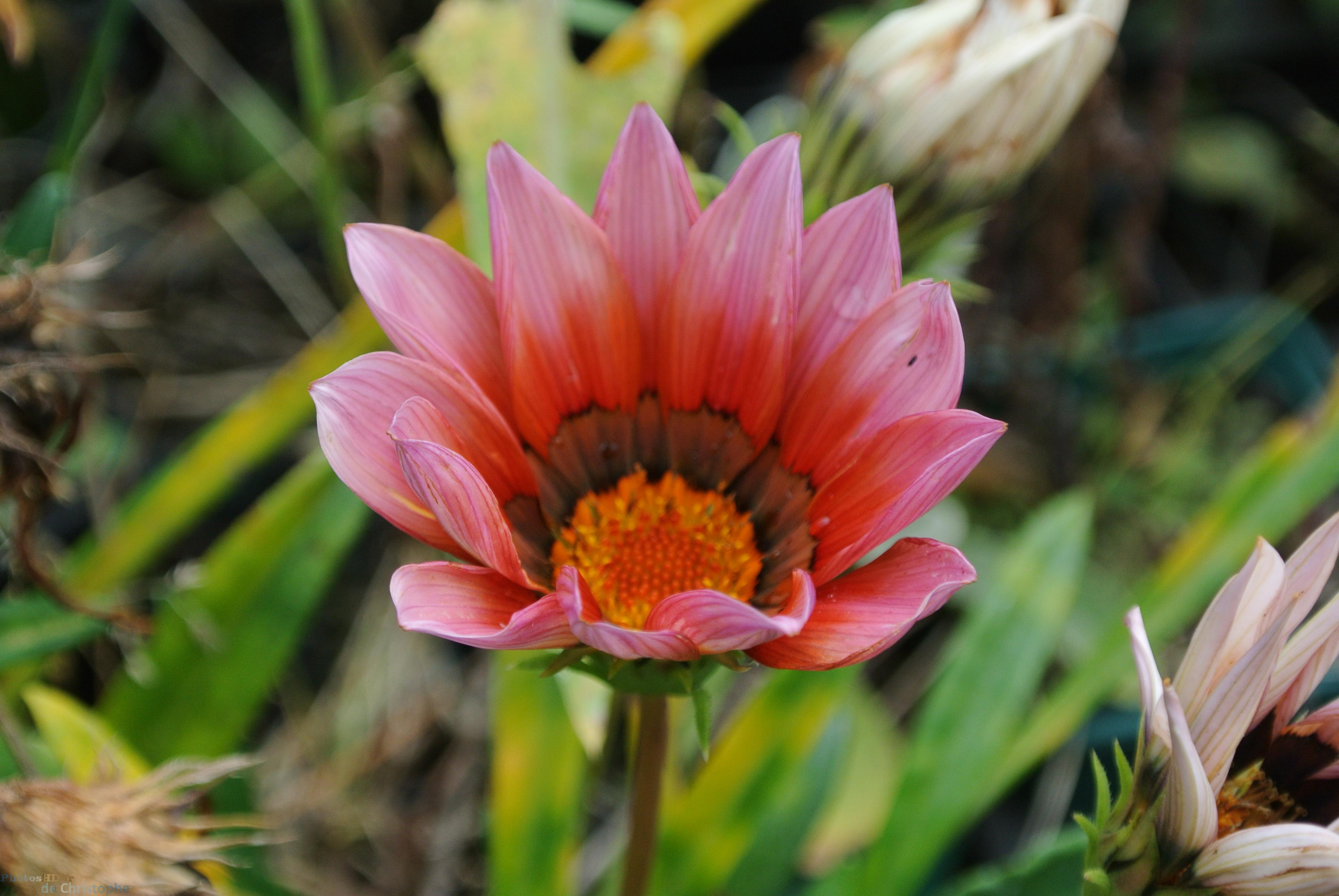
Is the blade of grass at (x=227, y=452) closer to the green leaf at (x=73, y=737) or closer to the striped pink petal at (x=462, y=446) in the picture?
the green leaf at (x=73, y=737)

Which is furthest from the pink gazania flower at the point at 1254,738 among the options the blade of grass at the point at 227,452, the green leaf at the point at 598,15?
the green leaf at the point at 598,15

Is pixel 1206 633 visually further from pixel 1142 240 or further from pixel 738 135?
pixel 1142 240

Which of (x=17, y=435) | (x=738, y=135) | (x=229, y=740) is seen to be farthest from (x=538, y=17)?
(x=229, y=740)

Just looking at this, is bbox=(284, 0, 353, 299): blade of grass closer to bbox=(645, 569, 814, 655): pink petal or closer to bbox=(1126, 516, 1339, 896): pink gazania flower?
bbox=(645, 569, 814, 655): pink petal

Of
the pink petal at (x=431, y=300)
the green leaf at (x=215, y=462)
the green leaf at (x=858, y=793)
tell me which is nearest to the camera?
the pink petal at (x=431, y=300)

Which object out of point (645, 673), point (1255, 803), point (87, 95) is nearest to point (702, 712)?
point (645, 673)

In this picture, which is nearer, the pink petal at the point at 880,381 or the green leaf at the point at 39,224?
the pink petal at the point at 880,381

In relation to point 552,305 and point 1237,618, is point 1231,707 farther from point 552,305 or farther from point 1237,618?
point 552,305
